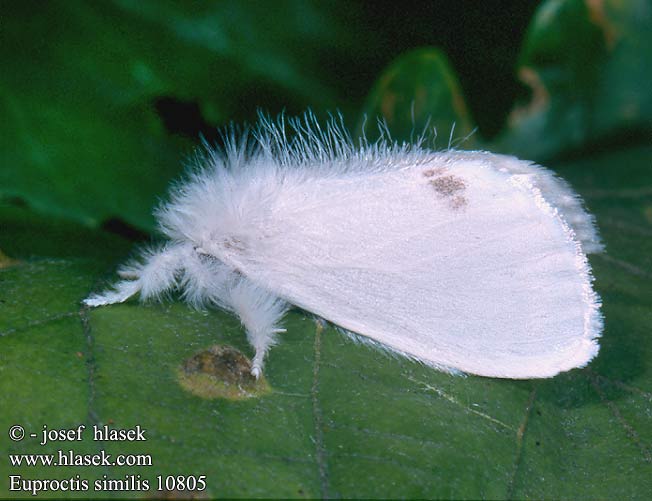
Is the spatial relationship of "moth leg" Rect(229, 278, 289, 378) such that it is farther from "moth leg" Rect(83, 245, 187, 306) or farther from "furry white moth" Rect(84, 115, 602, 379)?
"moth leg" Rect(83, 245, 187, 306)

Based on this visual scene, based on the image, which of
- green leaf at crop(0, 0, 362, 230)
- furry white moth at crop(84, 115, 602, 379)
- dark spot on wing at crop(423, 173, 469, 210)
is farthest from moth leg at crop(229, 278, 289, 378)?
green leaf at crop(0, 0, 362, 230)

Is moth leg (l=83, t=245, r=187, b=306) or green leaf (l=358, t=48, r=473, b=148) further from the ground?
green leaf (l=358, t=48, r=473, b=148)

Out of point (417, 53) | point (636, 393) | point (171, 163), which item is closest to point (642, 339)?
point (636, 393)

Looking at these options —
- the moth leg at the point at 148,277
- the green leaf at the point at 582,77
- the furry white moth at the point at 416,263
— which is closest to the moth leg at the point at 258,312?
the furry white moth at the point at 416,263

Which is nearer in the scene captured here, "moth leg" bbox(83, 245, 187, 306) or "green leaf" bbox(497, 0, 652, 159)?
"moth leg" bbox(83, 245, 187, 306)

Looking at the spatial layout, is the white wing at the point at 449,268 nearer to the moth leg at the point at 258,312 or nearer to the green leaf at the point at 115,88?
the moth leg at the point at 258,312

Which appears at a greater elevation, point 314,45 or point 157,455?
point 314,45

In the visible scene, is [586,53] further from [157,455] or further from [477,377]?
[157,455]
